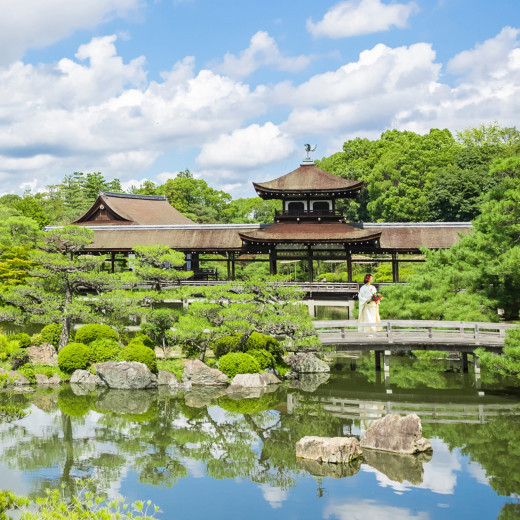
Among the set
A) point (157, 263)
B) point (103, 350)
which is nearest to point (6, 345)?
point (103, 350)

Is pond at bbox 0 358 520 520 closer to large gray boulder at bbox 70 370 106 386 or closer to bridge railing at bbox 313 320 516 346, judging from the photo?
large gray boulder at bbox 70 370 106 386

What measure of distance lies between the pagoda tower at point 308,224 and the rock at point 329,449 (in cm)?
1624

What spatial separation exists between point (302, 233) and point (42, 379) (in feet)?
47.7

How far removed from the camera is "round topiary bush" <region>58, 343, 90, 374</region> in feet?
73.9

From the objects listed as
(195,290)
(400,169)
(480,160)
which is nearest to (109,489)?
(195,290)

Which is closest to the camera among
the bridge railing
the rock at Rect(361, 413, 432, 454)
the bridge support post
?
the rock at Rect(361, 413, 432, 454)

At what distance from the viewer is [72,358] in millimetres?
22531

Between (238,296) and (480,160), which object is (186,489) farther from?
(480,160)

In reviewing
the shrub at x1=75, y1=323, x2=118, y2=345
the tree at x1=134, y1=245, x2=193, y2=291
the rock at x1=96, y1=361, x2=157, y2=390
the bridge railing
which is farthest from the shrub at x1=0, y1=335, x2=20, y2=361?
the bridge railing

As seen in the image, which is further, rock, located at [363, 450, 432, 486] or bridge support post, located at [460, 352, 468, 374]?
bridge support post, located at [460, 352, 468, 374]

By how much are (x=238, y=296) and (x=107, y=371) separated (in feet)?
17.1

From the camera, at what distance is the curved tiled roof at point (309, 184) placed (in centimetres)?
3167

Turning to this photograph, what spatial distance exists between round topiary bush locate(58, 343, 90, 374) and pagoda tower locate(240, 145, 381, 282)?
34.9ft

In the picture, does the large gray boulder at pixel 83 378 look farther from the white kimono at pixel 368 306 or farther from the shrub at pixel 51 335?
the white kimono at pixel 368 306
